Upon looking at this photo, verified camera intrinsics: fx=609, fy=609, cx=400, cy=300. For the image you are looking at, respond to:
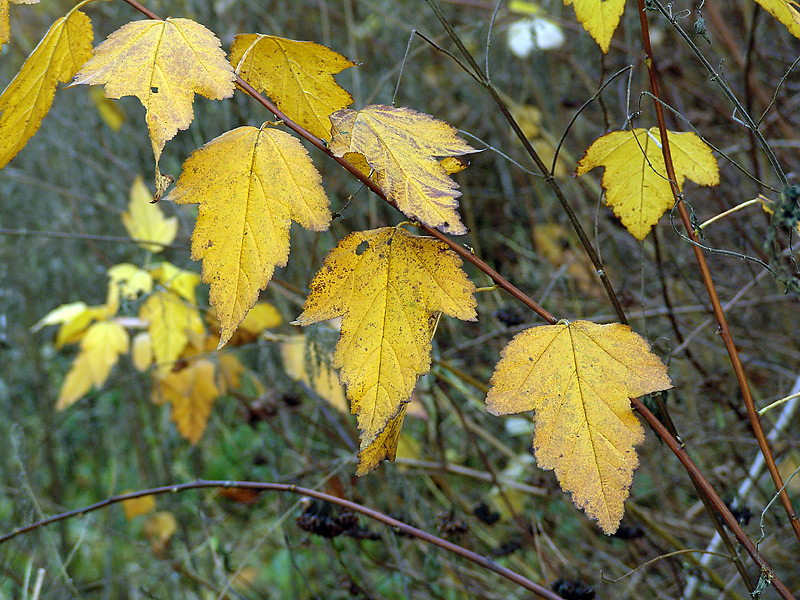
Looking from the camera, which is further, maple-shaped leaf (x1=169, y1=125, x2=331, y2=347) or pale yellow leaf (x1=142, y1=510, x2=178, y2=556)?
pale yellow leaf (x1=142, y1=510, x2=178, y2=556)

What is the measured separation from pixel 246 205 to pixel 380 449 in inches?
12.2

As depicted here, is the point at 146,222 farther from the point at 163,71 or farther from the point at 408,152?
the point at 408,152

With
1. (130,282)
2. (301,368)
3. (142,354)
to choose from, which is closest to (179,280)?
(130,282)

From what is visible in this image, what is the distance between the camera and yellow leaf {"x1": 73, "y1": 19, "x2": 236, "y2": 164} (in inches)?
25.3

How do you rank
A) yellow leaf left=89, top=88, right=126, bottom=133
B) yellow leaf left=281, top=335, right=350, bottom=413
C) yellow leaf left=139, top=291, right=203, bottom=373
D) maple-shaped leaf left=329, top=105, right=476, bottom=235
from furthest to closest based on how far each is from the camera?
1. yellow leaf left=89, top=88, right=126, bottom=133
2. yellow leaf left=139, top=291, right=203, bottom=373
3. yellow leaf left=281, top=335, right=350, bottom=413
4. maple-shaped leaf left=329, top=105, right=476, bottom=235

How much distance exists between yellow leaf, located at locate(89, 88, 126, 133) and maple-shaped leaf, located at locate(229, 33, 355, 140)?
218cm

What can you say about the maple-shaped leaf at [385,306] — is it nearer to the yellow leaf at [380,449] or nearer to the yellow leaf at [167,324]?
the yellow leaf at [380,449]

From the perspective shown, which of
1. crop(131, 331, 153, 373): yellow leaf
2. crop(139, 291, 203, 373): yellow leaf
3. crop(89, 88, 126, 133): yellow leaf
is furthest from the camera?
crop(89, 88, 126, 133): yellow leaf

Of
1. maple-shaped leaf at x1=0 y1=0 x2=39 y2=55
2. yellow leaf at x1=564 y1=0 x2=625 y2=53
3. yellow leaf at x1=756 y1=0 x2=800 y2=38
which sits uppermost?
maple-shaped leaf at x1=0 y1=0 x2=39 y2=55

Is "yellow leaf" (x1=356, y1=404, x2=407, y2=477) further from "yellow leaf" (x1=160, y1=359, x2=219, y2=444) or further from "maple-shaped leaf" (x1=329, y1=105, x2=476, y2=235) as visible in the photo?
"yellow leaf" (x1=160, y1=359, x2=219, y2=444)

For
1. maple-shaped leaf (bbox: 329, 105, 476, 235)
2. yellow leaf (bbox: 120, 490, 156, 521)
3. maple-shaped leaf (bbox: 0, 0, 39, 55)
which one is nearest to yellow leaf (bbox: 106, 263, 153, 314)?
yellow leaf (bbox: 120, 490, 156, 521)

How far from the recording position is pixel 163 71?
665 mm

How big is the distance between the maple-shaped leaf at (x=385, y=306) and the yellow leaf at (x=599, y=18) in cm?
38

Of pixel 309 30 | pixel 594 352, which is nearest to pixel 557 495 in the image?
pixel 594 352
